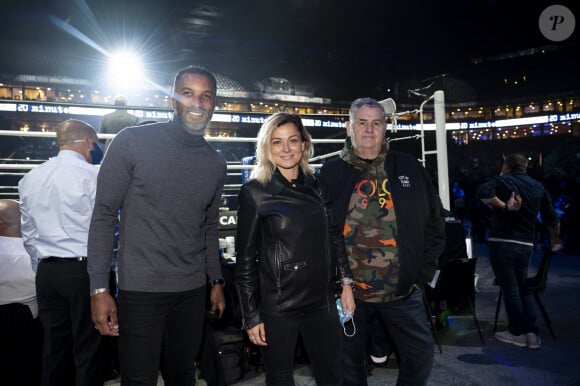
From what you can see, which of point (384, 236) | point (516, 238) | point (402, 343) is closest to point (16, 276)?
point (384, 236)

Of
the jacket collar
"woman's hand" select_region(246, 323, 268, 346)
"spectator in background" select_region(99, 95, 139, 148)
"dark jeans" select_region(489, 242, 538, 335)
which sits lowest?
"dark jeans" select_region(489, 242, 538, 335)

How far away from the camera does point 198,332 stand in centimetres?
206

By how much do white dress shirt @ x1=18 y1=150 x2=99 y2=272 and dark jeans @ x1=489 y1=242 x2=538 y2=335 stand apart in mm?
4247

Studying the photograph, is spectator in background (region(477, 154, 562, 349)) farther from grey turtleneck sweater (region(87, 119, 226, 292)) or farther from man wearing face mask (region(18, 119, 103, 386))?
man wearing face mask (region(18, 119, 103, 386))

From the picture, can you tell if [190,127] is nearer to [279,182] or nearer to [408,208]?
[279,182]

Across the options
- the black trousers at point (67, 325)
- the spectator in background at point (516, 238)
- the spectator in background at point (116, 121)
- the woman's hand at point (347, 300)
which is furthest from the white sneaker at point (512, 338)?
the spectator in background at point (116, 121)

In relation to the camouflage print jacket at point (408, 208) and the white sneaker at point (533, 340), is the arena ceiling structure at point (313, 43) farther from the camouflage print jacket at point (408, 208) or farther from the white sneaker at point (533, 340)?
the camouflage print jacket at point (408, 208)

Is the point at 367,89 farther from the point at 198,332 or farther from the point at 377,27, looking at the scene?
the point at 198,332

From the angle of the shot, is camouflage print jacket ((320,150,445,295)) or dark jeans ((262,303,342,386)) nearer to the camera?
dark jeans ((262,303,342,386))

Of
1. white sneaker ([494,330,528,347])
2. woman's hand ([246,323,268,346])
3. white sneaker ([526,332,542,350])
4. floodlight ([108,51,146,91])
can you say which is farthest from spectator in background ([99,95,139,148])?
floodlight ([108,51,146,91])

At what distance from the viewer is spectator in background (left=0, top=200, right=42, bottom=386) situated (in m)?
2.38

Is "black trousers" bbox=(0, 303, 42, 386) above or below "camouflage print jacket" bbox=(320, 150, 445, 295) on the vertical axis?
below

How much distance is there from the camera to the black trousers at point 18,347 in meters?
2.36

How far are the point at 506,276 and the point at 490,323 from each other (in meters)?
1.01
